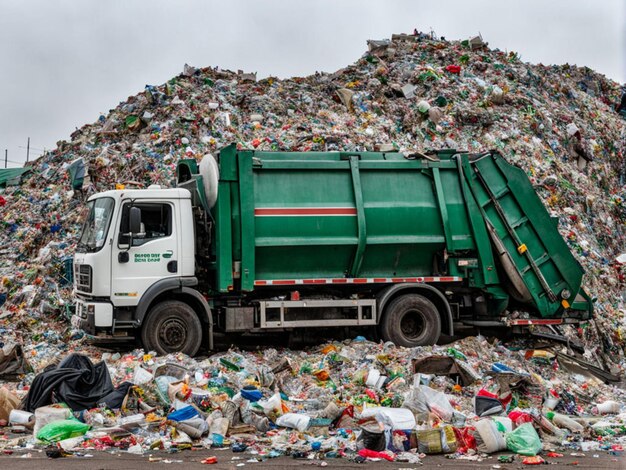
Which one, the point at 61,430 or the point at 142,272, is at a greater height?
the point at 142,272

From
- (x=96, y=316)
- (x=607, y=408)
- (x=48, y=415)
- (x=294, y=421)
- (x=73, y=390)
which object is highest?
(x=96, y=316)

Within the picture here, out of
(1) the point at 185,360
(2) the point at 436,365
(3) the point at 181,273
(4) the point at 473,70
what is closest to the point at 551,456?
(2) the point at 436,365

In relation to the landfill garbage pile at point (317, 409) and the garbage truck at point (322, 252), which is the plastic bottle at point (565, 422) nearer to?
the landfill garbage pile at point (317, 409)

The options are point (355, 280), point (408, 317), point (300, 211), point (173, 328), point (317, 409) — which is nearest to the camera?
point (317, 409)

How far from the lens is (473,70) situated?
59.5 feet

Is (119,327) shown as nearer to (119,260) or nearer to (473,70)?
(119,260)

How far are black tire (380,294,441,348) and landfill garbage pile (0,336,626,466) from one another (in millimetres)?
625

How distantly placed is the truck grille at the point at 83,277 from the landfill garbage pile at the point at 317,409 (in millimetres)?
861

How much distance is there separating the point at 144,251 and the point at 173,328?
98cm

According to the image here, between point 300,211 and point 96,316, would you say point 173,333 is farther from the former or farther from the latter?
point 300,211

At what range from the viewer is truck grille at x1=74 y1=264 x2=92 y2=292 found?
906cm

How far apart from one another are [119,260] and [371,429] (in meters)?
4.40

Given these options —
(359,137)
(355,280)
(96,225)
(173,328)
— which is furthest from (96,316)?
(359,137)

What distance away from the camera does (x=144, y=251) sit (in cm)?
917
